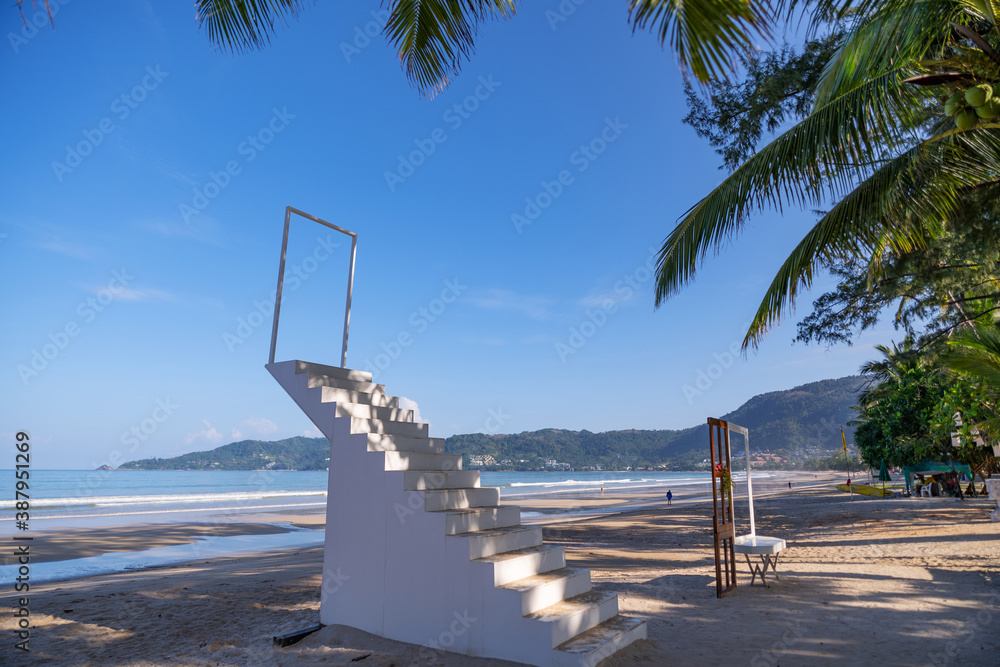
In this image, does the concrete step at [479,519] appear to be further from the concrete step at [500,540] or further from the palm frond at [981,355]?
the palm frond at [981,355]

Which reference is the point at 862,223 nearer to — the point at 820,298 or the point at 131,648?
the point at 131,648

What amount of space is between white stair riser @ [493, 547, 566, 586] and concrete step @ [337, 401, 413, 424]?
1.94 metres

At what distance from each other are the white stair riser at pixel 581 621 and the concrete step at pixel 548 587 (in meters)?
0.24

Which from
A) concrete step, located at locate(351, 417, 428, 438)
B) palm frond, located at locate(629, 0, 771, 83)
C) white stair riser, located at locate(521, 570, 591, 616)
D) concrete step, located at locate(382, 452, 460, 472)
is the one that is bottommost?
white stair riser, located at locate(521, 570, 591, 616)

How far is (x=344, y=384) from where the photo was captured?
5.87 meters

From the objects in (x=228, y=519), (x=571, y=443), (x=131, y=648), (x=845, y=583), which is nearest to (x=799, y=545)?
(x=845, y=583)

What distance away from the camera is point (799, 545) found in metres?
11.0

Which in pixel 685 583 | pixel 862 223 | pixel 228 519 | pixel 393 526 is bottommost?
pixel 228 519

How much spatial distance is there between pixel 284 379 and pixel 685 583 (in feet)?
18.3

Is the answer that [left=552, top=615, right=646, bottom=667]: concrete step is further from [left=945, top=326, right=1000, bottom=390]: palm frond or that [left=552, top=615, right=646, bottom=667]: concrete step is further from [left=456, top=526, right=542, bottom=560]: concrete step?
[left=945, top=326, right=1000, bottom=390]: palm frond

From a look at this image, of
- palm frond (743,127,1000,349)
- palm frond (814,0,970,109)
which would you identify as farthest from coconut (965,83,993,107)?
palm frond (743,127,1000,349)

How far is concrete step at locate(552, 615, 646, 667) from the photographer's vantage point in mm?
3818

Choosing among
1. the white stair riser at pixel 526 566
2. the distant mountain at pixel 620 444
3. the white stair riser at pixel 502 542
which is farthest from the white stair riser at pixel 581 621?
the distant mountain at pixel 620 444

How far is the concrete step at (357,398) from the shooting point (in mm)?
5316
